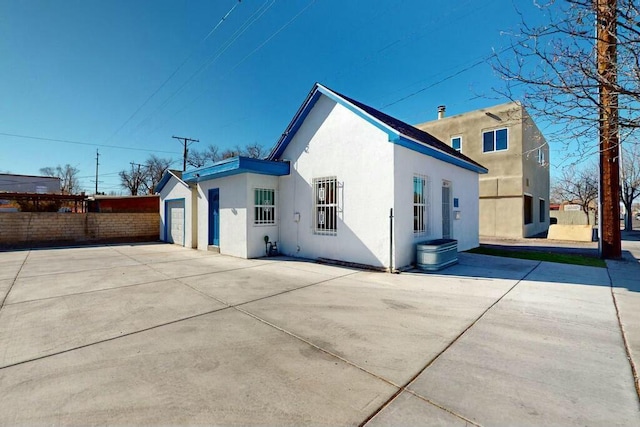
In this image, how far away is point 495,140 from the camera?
17.2 metres

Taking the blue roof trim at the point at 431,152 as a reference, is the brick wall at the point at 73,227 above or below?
below

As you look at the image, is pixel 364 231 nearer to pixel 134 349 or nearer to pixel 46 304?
pixel 134 349

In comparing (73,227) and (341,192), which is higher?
(341,192)

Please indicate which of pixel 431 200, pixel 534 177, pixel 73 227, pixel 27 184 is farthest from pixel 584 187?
pixel 27 184

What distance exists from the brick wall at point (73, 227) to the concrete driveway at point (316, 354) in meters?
Answer: 11.2

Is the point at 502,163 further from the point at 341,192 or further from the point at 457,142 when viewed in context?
the point at 341,192

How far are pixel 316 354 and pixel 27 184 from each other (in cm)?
4554

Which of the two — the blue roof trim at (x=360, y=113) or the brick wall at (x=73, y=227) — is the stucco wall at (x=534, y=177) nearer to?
the blue roof trim at (x=360, y=113)

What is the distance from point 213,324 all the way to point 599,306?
240 inches

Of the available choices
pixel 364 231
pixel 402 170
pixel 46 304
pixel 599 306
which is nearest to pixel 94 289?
pixel 46 304

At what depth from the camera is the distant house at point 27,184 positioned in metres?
32.8

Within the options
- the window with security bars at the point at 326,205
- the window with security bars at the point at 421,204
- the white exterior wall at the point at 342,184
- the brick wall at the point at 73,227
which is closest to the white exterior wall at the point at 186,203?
the brick wall at the point at 73,227

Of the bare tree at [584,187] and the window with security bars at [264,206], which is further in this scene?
the bare tree at [584,187]

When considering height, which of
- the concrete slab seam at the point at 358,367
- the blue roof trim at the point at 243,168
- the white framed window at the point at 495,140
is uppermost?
the white framed window at the point at 495,140
